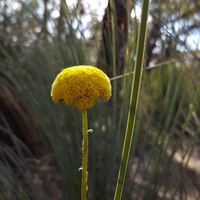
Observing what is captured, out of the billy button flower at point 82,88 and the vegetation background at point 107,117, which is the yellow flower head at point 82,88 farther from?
the vegetation background at point 107,117

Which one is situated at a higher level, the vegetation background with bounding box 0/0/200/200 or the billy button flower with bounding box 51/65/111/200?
the vegetation background with bounding box 0/0/200/200

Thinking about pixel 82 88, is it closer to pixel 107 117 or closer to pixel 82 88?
pixel 82 88

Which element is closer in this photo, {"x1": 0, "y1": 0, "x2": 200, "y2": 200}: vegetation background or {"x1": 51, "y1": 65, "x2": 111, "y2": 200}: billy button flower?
{"x1": 51, "y1": 65, "x2": 111, "y2": 200}: billy button flower

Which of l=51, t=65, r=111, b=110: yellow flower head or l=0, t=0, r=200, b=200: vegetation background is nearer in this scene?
l=51, t=65, r=111, b=110: yellow flower head

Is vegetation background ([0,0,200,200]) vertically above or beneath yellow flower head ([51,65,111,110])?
above

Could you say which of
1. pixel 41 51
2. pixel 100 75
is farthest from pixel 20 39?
pixel 100 75

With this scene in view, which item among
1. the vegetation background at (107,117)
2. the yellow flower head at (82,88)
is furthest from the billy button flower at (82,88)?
the vegetation background at (107,117)

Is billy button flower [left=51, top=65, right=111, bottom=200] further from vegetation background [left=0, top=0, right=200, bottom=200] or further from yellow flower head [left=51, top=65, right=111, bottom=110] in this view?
vegetation background [left=0, top=0, right=200, bottom=200]

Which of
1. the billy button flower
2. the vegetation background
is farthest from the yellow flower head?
the vegetation background
